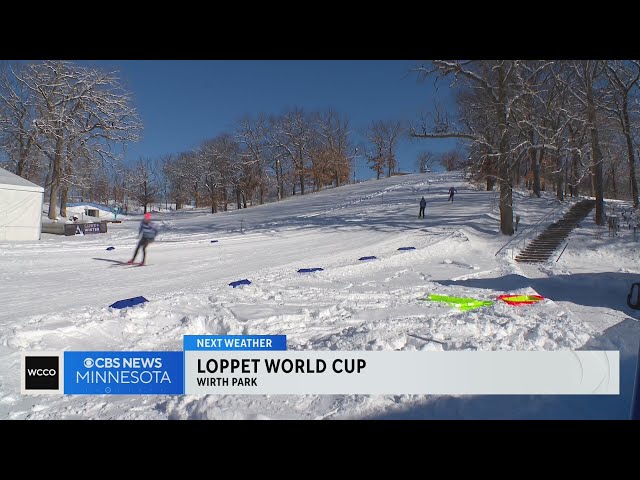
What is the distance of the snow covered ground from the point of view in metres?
2.47

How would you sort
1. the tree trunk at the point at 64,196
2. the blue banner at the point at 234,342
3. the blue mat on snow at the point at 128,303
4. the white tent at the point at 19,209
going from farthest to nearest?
the tree trunk at the point at 64,196
the white tent at the point at 19,209
the blue mat on snow at the point at 128,303
the blue banner at the point at 234,342

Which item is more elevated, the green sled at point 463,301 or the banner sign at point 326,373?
the banner sign at point 326,373

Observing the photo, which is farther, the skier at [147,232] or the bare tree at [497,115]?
the bare tree at [497,115]

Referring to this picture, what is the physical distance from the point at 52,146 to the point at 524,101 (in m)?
27.9

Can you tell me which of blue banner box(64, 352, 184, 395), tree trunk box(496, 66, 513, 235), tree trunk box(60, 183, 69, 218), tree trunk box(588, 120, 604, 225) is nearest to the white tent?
tree trunk box(60, 183, 69, 218)

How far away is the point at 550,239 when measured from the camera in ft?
48.6

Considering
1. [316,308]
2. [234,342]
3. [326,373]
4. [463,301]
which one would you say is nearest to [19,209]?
[316,308]

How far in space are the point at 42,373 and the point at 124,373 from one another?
633mm

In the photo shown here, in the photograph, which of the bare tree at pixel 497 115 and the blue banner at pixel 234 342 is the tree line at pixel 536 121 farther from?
the blue banner at pixel 234 342

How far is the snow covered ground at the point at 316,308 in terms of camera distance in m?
2.47

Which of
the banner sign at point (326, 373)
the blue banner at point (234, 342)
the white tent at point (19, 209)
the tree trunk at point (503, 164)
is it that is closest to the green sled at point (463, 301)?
the banner sign at point (326, 373)

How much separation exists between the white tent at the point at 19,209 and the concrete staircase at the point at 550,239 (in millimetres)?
20871

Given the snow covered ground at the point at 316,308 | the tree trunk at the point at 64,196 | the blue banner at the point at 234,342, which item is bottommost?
the snow covered ground at the point at 316,308
